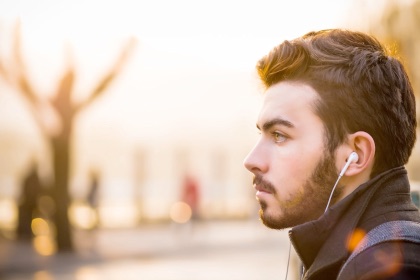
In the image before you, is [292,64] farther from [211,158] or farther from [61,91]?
[211,158]

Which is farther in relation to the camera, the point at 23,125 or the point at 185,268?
the point at 23,125

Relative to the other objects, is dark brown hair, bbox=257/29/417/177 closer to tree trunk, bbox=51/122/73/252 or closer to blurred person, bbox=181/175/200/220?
tree trunk, bbox=51/122/73/252

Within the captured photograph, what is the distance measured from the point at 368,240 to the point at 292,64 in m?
0.59

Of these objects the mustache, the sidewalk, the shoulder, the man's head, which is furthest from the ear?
the sidewalk

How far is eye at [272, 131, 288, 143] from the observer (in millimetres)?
2319

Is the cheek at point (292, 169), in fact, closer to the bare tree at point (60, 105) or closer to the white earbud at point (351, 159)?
the white earbud at point (351, 159)

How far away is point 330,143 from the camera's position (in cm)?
228

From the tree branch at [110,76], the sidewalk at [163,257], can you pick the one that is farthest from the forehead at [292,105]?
the tree branch at [110,76]

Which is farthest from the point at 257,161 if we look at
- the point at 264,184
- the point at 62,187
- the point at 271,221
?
the point at 62,187

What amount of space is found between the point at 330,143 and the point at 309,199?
0.17 meters

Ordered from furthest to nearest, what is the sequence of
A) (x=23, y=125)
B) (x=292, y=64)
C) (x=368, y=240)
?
(x=23, y=125)
(x=292, y=64)
(x=368, y=240)

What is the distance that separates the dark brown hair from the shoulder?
385mm

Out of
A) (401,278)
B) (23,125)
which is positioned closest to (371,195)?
(401,278)

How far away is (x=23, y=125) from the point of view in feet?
131
